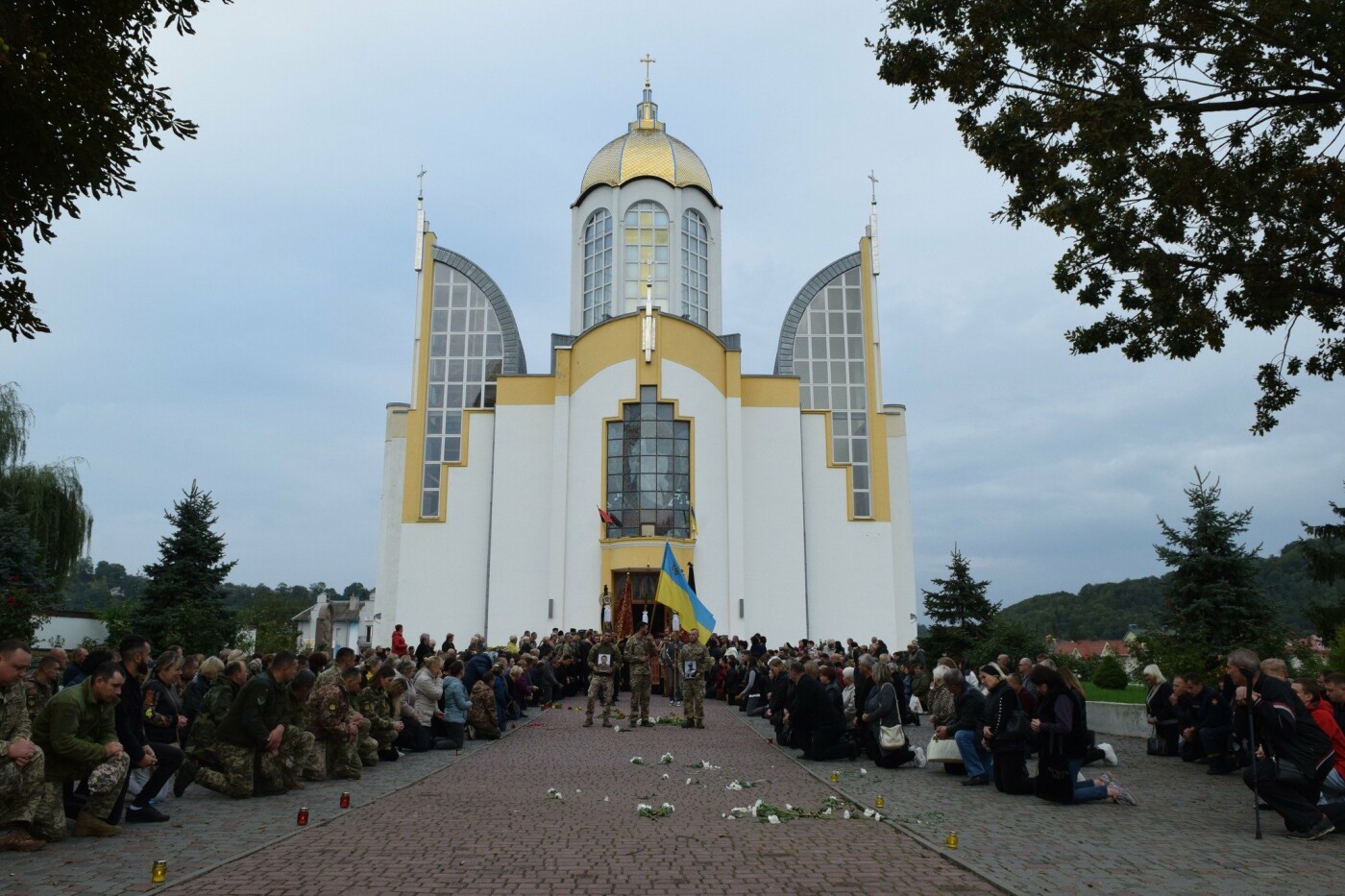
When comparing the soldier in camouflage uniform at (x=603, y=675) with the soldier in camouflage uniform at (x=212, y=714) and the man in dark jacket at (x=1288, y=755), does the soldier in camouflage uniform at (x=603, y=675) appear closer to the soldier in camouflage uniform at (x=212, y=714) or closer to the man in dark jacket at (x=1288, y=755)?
the soldier in camouflage uniform at (x=212, y=714)

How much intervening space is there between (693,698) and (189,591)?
16530 mm

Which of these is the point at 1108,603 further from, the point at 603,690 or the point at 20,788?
the point at 20,788

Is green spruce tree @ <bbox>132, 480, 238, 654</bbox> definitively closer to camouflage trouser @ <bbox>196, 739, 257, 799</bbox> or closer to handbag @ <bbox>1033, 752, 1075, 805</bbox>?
camouflage trouser @ <bbox>196, 739, 257, 799</bbox>

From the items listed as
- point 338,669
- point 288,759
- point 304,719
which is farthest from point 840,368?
point 288,759

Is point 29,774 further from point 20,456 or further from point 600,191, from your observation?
point 600,191


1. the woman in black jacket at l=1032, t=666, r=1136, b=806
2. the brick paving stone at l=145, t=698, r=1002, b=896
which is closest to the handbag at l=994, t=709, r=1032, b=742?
the woman in black jacket at l=1032, t=666, r=1136, b=806

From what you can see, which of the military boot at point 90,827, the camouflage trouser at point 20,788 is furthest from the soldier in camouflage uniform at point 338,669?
the camouflage trouser at point 20,788

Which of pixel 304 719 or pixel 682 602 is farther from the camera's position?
Answer: pixel 682 602

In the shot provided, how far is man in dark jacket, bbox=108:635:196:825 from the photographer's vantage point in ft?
27.4

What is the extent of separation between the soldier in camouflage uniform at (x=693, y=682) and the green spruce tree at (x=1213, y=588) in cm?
994

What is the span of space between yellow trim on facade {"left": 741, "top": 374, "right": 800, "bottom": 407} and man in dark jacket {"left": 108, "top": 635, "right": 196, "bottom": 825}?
31006 mm

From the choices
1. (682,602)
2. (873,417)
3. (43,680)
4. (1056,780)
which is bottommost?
(1056,780)

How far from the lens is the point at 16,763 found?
7.17 m

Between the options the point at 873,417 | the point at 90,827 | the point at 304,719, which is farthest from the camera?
the point at 873,417
